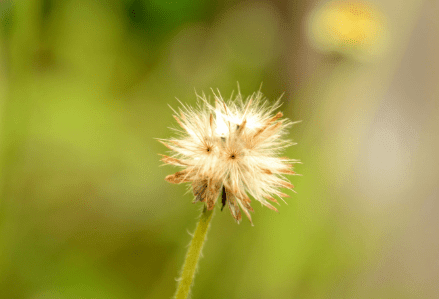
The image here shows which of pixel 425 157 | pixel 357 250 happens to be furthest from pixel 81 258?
pixel 425 157

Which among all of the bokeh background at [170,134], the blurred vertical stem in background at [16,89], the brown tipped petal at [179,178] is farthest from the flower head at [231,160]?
the blurred vertical stem in background at [16,89]

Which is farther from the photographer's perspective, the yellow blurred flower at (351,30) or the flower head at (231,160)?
the yellow blurred flower at (351,30)

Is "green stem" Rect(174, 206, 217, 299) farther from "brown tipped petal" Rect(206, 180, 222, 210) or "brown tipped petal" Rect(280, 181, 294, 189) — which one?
"brown tipped petal" Rect(280, 181, 294, 189)

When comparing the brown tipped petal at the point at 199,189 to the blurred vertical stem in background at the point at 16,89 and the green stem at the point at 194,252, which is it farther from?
the blurred vertical stem in background at the point at 16,89

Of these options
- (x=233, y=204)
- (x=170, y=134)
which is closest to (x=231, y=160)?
(x=233, y=204)

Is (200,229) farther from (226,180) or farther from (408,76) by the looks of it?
(408,76)
